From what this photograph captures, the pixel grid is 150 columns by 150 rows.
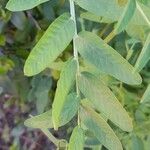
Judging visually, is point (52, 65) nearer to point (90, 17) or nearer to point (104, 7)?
point (90, 17)

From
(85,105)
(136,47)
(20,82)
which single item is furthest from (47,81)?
(85,105)

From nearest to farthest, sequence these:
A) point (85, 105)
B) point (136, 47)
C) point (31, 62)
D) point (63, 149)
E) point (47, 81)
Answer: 1. point (31, 62)
2. point (85, 105)
3. point (63, 149)
4. point (136, 47)
5. point (47, 81)

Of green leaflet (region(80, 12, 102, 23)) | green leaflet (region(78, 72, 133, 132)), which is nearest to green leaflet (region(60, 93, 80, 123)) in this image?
green leaflet (region(78, 72, 133, 132))

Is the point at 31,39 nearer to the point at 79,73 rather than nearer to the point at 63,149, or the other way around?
the point at 63,149

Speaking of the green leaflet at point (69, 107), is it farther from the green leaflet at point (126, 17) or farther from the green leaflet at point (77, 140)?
the green leaflet at point (126, 17)

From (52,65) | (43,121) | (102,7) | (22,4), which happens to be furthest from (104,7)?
(52,65)

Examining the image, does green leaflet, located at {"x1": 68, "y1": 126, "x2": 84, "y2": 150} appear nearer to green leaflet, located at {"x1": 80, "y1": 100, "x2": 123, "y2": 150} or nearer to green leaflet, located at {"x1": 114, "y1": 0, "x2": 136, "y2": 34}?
green leaflet, located at {"x1": 80, "y1": 100, "x2": 123, "y2": 150}
